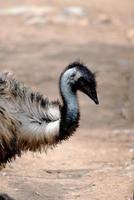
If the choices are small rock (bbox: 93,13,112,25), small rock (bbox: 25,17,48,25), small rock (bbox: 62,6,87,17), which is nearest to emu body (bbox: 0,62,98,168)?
small rock (bbox: 25,17,48,25)

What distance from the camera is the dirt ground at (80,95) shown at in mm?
6262

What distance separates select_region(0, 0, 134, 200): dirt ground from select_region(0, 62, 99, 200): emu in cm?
55

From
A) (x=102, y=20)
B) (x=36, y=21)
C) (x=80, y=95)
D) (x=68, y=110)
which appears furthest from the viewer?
(x=102, y=20)

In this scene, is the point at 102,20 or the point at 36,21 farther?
the point at 102,20

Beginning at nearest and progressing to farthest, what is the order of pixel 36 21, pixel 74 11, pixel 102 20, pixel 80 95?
pixel 80 95, pixel 36 21, pixel 102 20, pixel 74 11

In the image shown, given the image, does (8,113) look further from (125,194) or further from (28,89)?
(125,194)

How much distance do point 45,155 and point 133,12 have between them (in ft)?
29.6

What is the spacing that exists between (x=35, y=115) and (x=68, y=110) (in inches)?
10.3

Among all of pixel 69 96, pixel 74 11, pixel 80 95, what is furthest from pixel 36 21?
pixel 69 96

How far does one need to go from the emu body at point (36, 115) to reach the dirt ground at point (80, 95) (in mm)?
548

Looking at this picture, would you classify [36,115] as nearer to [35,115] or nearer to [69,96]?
[35,115]

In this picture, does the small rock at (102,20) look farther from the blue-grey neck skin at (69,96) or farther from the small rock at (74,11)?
the blue-grey neck skin at (69,96)

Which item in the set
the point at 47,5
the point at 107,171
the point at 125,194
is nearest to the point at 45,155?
the point at 107,171

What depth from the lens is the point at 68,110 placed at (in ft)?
18.5
